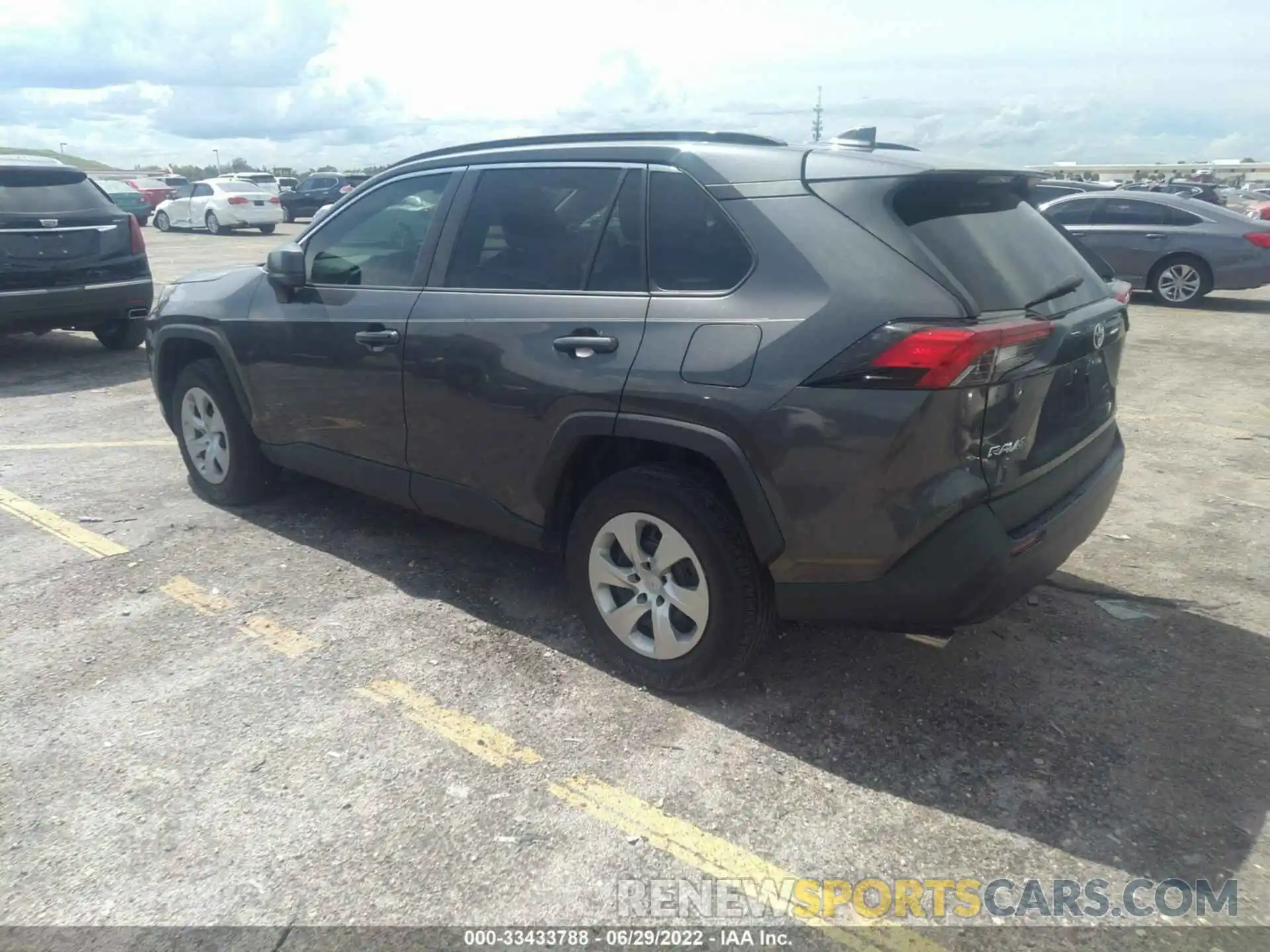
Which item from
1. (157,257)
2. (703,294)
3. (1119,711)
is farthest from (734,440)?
(157,257)

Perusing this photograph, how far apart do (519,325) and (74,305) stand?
21.7ft

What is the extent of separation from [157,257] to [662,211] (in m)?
19.2

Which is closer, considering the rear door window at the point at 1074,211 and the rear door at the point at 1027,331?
the rear door at the point at 1027,331

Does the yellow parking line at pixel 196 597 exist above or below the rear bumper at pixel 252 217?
below

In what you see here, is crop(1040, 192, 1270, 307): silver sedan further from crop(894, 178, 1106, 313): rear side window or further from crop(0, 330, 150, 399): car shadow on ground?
crop(0, 330, 150, 399): car shadow on ground

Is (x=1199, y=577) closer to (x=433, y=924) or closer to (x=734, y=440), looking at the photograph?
(x=734, y=440)

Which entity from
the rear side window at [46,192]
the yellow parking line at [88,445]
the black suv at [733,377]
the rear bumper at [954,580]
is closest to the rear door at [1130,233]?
the black suv at [733,377]

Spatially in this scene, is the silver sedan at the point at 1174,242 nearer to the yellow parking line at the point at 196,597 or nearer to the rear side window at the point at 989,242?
the rear side window at the point at 989,242

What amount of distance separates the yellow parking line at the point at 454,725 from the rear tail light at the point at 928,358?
4.89 ft

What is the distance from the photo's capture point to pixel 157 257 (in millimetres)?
19531

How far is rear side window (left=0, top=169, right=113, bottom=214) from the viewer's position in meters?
8.12

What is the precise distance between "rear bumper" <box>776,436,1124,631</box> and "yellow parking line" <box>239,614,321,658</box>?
6.11 ft

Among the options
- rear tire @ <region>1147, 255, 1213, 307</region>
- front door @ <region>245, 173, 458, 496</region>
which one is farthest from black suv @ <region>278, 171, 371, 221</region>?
front door @ <region>245, 173, 458, 496</region>

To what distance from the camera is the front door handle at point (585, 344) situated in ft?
10.7
